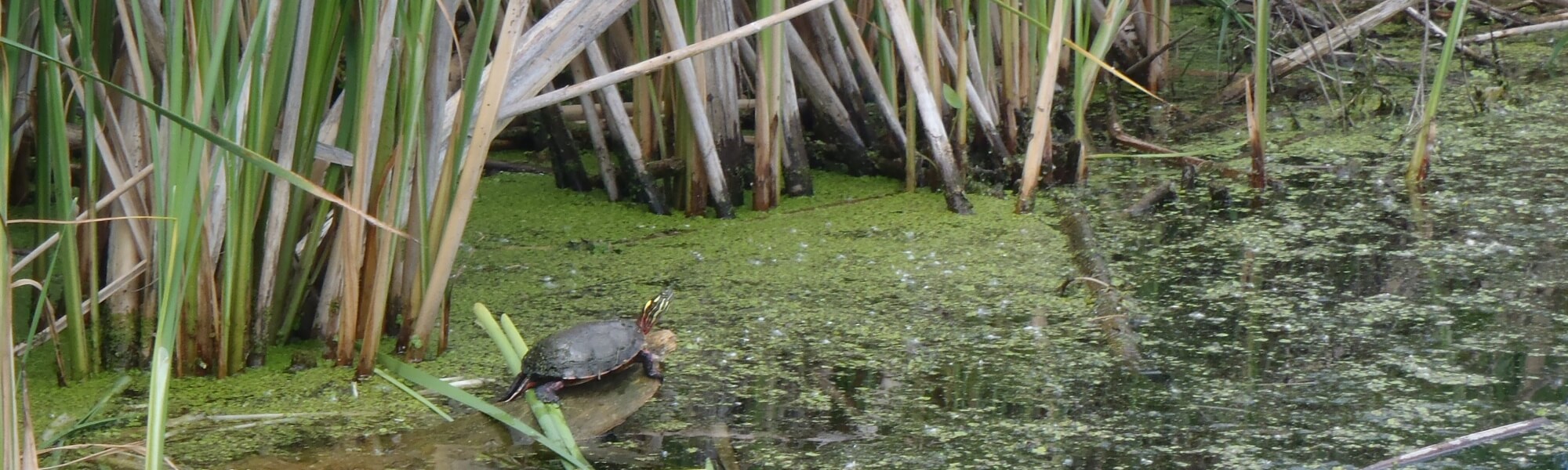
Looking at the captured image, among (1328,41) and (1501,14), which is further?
(1501,14)

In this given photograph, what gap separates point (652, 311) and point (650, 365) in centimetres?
21

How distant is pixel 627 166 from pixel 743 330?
0.88 metres

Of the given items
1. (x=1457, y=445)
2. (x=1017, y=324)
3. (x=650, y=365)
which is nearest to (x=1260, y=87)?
(x=1017, y=324)

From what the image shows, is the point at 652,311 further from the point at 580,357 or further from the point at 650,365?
the point at 580,357

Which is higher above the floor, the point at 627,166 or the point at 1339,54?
the point at 1339,54

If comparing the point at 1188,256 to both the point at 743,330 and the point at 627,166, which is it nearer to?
the point at 743,330

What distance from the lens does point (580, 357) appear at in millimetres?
2170

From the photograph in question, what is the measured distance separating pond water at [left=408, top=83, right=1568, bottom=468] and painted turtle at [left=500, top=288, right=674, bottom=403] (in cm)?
9

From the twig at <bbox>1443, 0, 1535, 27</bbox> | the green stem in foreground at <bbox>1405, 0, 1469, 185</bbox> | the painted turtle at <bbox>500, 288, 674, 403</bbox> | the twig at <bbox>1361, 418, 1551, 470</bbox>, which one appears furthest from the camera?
the twig at <bbox>1443, 0, 1535, 27</bbox>

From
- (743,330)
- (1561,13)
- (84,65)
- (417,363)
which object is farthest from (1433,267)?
(1561,13)

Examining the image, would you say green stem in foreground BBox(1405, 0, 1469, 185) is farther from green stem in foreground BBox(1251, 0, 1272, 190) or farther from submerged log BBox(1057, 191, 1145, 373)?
submerged log BBox(1057, 191, 1145, 373)

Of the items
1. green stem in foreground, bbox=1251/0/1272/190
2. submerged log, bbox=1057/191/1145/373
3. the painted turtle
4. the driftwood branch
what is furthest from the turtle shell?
the driftwood branch

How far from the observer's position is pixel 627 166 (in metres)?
3.37

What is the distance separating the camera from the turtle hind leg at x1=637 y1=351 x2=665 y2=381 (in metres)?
2.27
